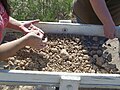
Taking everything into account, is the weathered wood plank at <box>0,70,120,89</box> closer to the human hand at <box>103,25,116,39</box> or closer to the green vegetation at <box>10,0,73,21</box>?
the human hand at <box>103,25,116,39</box>

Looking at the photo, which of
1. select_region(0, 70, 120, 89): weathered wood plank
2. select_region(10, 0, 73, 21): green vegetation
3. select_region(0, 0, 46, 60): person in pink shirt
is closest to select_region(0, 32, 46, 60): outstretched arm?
select_region(0, 0, 46, 60): person in pink shirt

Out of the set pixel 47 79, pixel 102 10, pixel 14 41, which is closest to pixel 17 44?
pixel 14 41

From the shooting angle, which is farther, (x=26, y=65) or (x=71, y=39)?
(x=71, y=39)

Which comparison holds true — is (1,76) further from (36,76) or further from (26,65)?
(26,65)

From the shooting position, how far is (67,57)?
1.83 meters

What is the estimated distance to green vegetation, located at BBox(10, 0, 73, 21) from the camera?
278 cm

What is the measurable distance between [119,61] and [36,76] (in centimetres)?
Answer: 55

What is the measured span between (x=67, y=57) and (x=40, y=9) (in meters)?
1.07

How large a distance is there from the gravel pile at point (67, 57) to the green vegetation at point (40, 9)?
808 mm

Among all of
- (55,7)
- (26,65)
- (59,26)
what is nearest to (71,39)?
(59,26)

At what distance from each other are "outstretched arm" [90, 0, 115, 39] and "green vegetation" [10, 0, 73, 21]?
0.98 m

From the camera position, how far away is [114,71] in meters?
1.74

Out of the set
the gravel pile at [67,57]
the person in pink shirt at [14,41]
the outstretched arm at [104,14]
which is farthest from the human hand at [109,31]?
the person in pink shirt at [14,41]

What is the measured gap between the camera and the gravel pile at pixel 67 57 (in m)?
1.74
